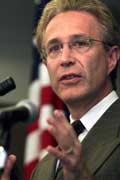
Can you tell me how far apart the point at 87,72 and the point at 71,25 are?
8.0 inches

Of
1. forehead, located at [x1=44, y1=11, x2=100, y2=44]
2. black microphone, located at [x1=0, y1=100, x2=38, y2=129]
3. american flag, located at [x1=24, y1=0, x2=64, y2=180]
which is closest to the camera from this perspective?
black microphone, located at [x1=0, y1=100, x2=38, y2=129]

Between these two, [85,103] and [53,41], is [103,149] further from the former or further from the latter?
[53,41]

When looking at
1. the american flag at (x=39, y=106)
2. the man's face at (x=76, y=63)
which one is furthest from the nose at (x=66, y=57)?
the american flag at (x=39, y=106)

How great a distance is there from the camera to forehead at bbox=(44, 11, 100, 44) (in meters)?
1.86

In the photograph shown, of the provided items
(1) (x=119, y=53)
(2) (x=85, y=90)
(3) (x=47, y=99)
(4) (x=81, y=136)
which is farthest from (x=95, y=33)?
(3) (x=47, y=99)

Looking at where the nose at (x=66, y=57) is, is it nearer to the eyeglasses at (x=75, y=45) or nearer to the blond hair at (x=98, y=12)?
the eyeglasses at (x=75, y=45)

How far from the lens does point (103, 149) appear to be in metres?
1.61

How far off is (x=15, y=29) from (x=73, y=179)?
303cm

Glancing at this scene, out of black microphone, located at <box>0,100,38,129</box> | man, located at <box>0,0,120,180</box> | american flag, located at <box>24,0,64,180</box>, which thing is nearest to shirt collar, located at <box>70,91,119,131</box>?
man, located at <box>0,0,120,180</box>

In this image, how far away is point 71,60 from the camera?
1769mm

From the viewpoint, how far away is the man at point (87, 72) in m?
1.63

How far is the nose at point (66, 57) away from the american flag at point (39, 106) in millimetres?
1497

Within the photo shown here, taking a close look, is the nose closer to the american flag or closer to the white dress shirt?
the white dress shirt

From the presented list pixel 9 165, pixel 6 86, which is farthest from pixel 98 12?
pixel 9 165
